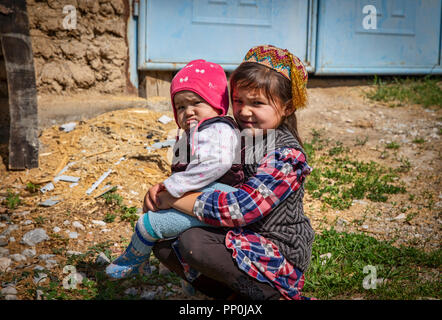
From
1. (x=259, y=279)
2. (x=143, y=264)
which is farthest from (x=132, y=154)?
(x=259, y=279)

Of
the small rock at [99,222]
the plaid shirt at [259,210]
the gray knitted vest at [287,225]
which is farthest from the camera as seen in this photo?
the small rock at [99,222]

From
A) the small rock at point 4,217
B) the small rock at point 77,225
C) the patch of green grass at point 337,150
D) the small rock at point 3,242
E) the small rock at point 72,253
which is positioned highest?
the patch of green grass at point 337,150

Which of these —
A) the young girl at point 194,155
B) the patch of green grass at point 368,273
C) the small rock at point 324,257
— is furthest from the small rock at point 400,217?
the young girl at point 194,155

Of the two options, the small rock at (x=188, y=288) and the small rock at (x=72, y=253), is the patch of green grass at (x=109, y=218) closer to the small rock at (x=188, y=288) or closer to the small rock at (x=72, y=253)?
the small rock at (x=72, y=253)

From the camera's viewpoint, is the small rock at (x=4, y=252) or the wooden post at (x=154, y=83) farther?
the wooden post at (x=154, y=83)

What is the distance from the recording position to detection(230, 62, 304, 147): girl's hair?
2.14m

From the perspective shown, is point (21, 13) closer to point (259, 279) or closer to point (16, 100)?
point (16, 100)

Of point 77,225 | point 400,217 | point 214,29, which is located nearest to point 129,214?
point 77,225

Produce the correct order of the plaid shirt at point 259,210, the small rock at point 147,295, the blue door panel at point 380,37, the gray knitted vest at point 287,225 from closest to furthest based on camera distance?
the plaid shirt at point 259,210 < the gray knitted vest at point 287,225 < the small rock at point 147,295 < the blue door panel at point 380,37

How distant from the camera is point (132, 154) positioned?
14.3ft

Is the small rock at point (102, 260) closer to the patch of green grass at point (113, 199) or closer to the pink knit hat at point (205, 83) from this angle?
the patch of green grass at point (113, 199)

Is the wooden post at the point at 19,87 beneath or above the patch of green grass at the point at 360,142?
above

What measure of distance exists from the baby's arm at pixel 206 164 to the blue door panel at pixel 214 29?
349 cm

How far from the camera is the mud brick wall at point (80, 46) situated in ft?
16.1
